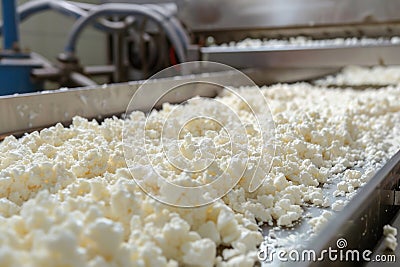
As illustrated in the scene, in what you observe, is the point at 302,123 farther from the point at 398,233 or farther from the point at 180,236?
the point at 180,236

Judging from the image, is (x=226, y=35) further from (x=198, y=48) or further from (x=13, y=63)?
(x=13, y=63)

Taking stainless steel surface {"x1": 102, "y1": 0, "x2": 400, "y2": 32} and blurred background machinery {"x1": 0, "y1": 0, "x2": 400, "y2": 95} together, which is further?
stainless steel surface {"x1": 102, "y1": 0, "x2": 400, "y2": 32}

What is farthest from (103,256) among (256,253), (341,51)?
(341,51)

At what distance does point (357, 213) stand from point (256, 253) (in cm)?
17

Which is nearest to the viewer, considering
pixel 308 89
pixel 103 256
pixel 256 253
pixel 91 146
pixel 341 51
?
pixel 103 256

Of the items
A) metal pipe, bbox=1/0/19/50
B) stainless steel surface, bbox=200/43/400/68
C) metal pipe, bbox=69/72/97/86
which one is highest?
metal pipe, bbox=1/0/19/50

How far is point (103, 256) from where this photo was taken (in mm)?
521

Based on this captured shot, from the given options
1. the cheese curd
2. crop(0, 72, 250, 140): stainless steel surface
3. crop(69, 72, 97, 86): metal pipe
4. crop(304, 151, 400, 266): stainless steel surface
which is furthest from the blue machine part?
crop(304, 151, 400, 266): stainless steel surface

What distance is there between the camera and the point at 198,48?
2.65 meters

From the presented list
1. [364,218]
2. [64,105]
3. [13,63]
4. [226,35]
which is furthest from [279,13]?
[364,218]

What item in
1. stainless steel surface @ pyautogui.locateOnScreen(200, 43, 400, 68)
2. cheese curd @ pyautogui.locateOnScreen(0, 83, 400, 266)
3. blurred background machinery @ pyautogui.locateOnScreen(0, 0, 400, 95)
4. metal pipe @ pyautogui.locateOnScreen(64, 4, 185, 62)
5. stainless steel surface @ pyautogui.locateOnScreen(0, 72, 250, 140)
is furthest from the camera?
metal pipe @ pyautogui.locateOnScreen(64, 4, 185, 62)

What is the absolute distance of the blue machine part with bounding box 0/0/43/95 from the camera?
250 cm

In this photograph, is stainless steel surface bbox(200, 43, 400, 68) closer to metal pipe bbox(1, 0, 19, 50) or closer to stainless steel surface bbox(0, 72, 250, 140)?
stainless steel surface bbox(0, 72, 250, 140)

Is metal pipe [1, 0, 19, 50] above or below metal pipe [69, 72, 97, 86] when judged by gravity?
above
